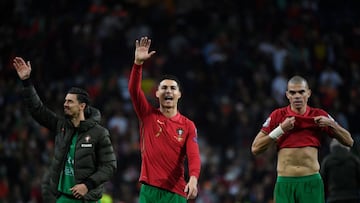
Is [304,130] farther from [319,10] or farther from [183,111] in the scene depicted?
[319,10]

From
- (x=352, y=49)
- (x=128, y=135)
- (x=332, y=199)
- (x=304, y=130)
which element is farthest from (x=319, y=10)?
(x=304, y=130)

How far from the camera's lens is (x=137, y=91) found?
358 inches

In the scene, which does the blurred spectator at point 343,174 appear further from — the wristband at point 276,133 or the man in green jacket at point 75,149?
the man in green jacket at point 75,149

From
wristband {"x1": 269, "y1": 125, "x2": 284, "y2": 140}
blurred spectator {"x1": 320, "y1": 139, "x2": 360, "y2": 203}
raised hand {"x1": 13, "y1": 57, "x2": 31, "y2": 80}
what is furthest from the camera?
blurred spectator {"x1": 320, "y1": 139, "x2": 360, "y2": 203}

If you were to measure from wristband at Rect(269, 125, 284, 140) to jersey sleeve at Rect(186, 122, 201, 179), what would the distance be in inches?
33.8

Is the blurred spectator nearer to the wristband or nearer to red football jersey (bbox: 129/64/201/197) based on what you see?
the wristband

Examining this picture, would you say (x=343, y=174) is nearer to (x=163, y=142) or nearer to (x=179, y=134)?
(x=179, y=134)

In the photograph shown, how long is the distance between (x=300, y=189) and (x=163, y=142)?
165 centimetres

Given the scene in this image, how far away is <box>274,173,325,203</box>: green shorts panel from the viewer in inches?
364

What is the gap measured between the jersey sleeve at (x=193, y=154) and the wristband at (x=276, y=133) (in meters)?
0.86

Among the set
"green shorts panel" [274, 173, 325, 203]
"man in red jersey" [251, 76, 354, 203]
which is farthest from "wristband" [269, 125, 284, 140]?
"green shorts panel" [274, 173, 325, 203]

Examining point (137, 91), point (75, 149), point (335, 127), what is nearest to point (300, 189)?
point (335, 127)

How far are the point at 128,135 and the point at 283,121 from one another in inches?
356

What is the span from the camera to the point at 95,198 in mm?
9141
